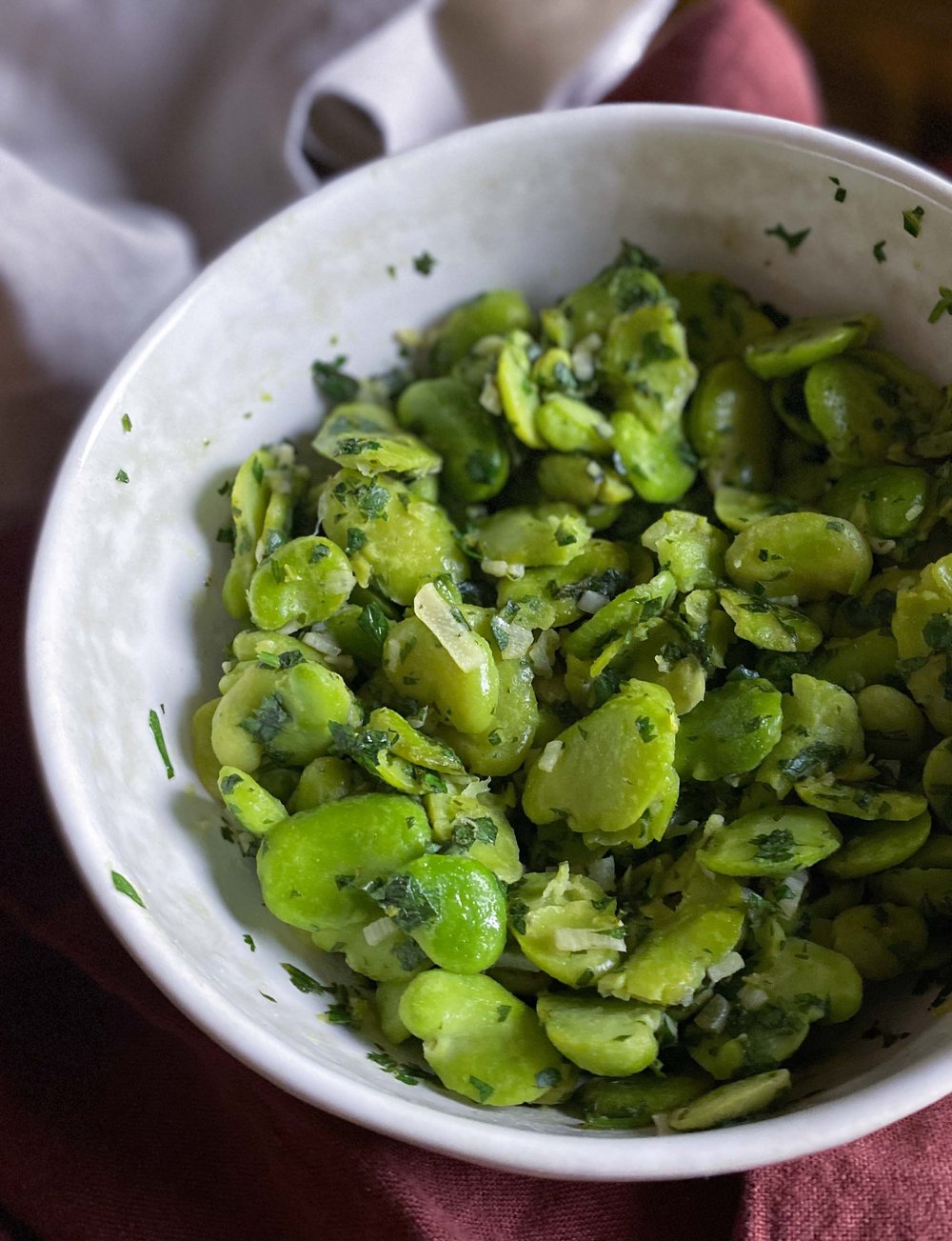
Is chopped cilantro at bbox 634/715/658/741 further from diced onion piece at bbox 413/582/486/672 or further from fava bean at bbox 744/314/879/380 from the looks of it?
fava bean at bbox 744/314/879/380

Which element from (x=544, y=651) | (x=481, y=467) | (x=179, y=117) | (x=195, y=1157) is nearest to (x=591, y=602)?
(x=544, y=651)

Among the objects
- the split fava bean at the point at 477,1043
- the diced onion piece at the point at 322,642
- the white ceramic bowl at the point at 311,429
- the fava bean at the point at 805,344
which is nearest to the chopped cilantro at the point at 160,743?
the white ceramic bowl at the point at 311,429

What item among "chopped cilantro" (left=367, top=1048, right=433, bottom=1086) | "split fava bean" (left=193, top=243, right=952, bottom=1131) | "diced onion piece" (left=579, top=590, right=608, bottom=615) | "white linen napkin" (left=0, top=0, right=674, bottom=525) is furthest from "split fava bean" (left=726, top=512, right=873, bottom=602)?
"white linen napkin" (left=0, top=0, right=674, bottom=525)

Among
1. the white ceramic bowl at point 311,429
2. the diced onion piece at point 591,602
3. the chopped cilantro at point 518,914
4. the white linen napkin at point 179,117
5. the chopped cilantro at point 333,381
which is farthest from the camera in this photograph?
the white linen napkin at point 179,117

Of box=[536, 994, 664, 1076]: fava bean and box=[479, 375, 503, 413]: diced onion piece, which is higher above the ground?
box=[479, 375, 503, 413]: diced onion piece

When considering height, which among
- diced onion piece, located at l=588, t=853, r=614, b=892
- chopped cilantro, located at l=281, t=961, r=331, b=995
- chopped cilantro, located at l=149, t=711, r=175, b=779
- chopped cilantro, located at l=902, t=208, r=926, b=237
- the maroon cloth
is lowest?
the maroon cloth

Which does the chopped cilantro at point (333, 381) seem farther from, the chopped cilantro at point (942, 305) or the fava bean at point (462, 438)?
the chopped cilantro at point (942, 305)

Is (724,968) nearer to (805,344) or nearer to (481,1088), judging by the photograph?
(481,1088)
